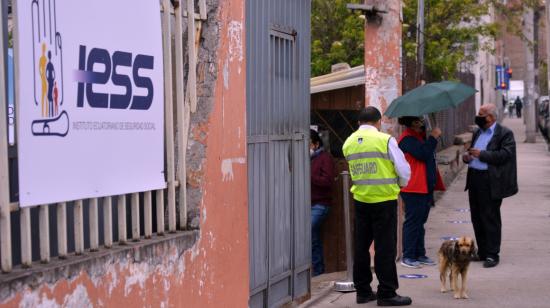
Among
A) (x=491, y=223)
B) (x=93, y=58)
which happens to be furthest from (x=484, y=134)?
(x=93, y=58)

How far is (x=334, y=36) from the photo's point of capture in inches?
989

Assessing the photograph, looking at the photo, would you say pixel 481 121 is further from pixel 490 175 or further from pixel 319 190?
pixel 319 190

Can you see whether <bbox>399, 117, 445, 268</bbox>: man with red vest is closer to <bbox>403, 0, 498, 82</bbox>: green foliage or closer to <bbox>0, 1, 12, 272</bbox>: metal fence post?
<bbox>0, 1, 12, 272</bbox>: metal fence post

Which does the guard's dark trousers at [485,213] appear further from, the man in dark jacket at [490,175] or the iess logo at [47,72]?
the iess logo at [47,72]

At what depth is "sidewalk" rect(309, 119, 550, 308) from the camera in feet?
32.4

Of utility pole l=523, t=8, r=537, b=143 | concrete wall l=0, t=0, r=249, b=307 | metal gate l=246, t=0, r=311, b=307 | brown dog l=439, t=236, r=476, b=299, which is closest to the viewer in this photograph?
concrete wall l=0, t=0, r=249, b=307

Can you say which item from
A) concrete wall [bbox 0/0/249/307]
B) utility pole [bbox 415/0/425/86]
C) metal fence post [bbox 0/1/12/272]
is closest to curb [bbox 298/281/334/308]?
concrete wall [bbox 0/0/249/307]

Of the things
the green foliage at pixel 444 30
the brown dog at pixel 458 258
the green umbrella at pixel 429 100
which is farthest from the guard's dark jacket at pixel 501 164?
the green foliage at pixel 444 30

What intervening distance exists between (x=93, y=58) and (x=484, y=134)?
7.09m

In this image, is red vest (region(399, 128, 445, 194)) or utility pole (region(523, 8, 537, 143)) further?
utility pole (region(523, 8, 537, 143))

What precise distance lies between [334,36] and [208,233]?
18.4m

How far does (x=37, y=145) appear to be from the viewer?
518cm

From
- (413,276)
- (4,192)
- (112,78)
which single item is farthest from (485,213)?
(4,192)

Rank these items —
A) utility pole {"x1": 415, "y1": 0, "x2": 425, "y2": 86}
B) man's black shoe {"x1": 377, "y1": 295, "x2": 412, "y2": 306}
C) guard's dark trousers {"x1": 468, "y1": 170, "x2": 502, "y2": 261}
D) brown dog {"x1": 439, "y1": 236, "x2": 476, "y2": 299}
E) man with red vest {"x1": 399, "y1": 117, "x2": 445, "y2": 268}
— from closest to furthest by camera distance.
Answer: man's black shoe {"x1": 377, "y1": 295, "x2": 412, "y2": 306} → brown dog {"x1": 439, "y1": 236, "x2": 476, "y2": 299} → man with red vest {"x1": 399, "y1": 117, "x2": 445, "y2": 268} → guard's dark trousers {"x1": 468, "y1": 170, "x2": 502, "y2": 261} → utility pole {"x1": 415, "y1": 0, "x2": 425, "y2": 86}
